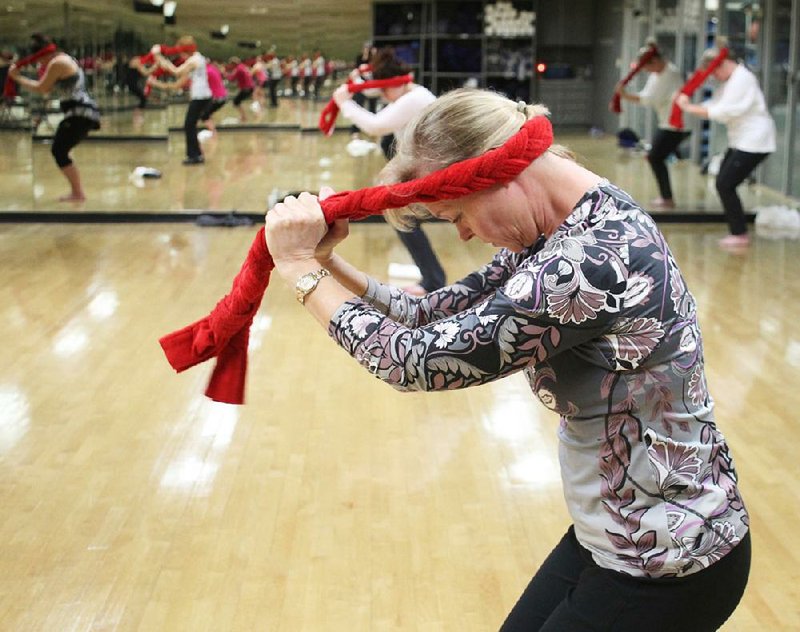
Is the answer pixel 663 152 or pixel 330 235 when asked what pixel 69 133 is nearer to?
pixel 663 152

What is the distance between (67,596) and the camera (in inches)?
128

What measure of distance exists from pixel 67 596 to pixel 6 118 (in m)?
7.92

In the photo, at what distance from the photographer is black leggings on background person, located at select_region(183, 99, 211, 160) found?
10.4 metres

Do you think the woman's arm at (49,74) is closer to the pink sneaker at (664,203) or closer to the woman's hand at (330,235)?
the pink sneaker at (664,203)

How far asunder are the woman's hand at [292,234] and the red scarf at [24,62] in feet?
29.6

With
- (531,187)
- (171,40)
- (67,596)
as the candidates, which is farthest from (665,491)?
(171,40)

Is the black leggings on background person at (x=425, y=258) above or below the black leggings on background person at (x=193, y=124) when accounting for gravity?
below

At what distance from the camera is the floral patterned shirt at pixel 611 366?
157cm

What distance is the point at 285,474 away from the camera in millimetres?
4180

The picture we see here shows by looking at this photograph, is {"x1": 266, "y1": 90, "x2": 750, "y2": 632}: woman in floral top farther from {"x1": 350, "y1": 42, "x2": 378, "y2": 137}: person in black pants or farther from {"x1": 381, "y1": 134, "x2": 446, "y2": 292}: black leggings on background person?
{"x1": 350, "y1": 42, "x2": 378, "y2": 137}: person in black pants

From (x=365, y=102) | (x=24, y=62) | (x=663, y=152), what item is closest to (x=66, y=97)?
(x=24, y=62)

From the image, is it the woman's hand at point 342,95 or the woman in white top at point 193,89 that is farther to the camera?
the woman in white top at point 193,89

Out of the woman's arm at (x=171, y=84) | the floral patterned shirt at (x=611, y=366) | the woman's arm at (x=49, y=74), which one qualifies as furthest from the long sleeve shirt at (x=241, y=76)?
the floral patterned shirt at (x=611, y=366)

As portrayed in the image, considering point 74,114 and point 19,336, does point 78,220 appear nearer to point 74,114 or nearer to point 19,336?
point 74,114
